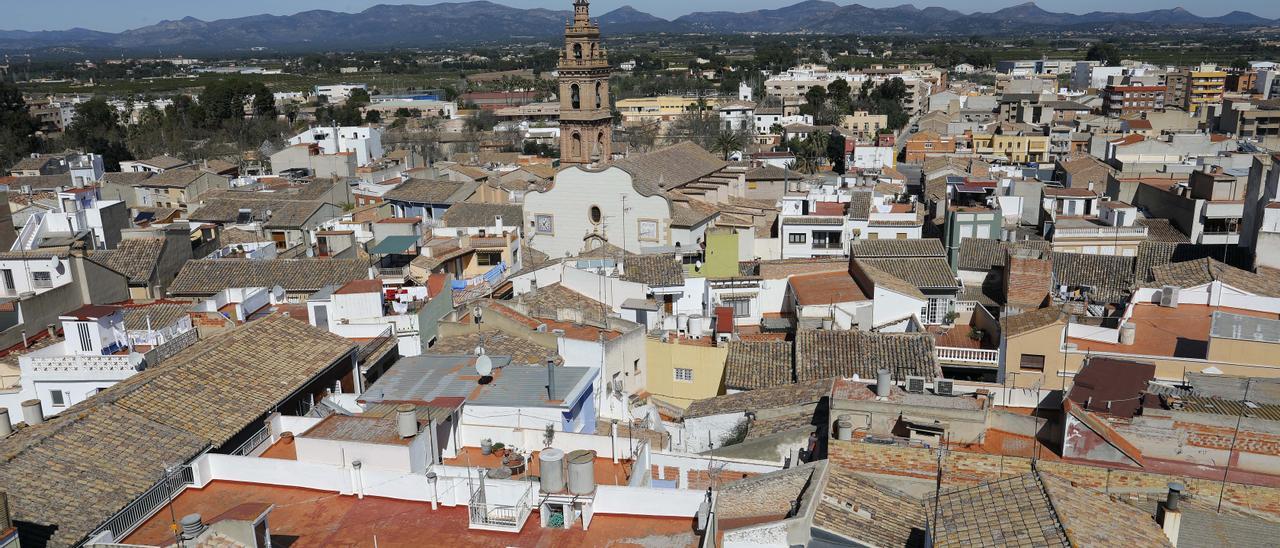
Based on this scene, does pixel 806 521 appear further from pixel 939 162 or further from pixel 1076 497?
pixel 939 162

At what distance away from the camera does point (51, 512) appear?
10109 millimetres

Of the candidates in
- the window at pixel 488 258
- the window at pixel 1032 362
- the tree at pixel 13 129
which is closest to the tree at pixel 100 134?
the tree at pixel 13 129

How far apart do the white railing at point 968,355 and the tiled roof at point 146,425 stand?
38.9 ft

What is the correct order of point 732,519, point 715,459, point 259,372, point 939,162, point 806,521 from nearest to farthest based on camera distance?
point 806,521 < point 732,519 < point 715,459 < point 259,372 < point 939,162

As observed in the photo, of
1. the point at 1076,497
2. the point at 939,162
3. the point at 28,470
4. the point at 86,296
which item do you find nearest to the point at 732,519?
the point at 1076,497

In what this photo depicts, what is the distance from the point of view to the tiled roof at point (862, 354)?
16906mm

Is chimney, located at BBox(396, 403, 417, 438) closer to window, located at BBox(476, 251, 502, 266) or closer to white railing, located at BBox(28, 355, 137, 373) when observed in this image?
white railing, located at BBox(28, 355, 137, 373)

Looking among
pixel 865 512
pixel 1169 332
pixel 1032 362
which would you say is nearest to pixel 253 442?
pixel 865 512

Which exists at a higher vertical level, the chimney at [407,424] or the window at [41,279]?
the chimney at [407,424]

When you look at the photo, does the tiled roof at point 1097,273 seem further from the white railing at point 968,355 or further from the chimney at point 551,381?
the chimney at point 551,381

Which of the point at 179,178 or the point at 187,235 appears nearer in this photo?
the point at 187,235

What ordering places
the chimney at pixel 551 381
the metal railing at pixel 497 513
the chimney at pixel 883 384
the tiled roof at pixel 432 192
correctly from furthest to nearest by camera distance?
the tiled roof at pixel 432 192 → the chimney at pixel 551 381 → the chimney at pixel 883 384 → the metal railing at pixel 497 513

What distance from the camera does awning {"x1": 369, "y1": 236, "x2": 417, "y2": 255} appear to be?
1129 inches

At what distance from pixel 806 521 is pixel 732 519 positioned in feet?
3.58
